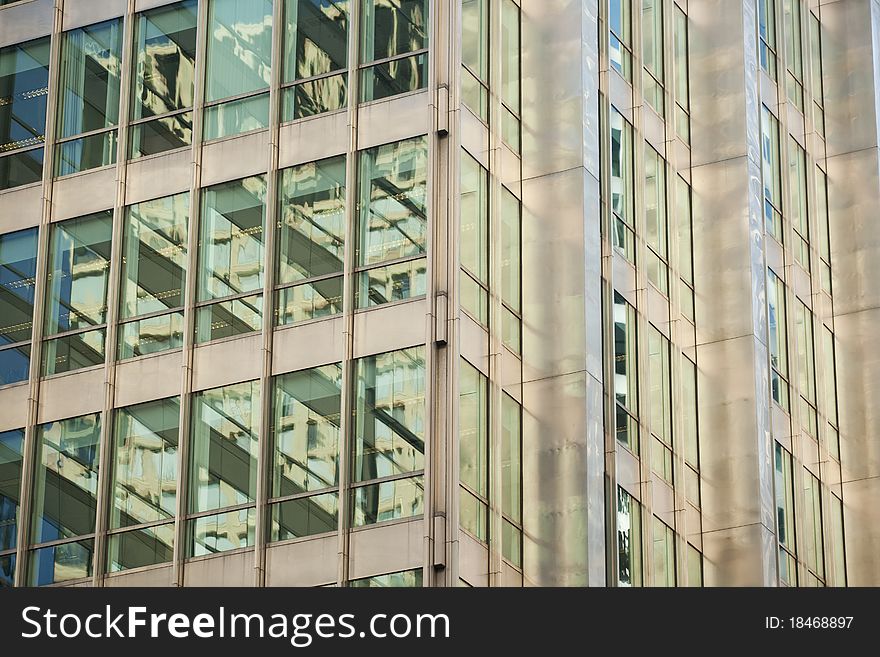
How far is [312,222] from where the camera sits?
34594 millimetres

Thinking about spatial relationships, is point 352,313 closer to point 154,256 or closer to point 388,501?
point 388,501

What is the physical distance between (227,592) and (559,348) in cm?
1245

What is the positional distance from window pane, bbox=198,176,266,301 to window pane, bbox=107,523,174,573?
4.08m

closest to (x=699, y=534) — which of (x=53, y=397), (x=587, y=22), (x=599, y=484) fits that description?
(x=599, y=484)

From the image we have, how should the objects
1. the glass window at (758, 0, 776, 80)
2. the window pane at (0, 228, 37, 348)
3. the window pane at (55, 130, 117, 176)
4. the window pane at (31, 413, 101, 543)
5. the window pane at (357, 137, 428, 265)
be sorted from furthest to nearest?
the glass window at (758, 0, 776, 80), the window pane at (55, 130, 117, 176), the window pane at (0, 228, 37, 348), the window pane at (31, 413, 101, 543), the window pane at (357, 137, 428, 265)

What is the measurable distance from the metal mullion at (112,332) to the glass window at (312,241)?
3327 mm

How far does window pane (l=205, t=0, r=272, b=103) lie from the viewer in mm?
36344

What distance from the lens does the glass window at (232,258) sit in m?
34.9

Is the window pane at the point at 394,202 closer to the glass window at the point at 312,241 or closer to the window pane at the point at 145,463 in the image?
the glass window at the point at 312,241

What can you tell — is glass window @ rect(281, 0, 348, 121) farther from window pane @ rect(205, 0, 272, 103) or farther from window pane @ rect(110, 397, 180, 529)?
window pane @ rect(110, 397, 180, 529)

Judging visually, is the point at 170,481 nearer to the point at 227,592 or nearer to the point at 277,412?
the point at 277,412

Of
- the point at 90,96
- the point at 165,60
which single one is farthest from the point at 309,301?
the point at 90,96

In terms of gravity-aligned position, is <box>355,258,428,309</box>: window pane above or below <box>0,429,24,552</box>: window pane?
above

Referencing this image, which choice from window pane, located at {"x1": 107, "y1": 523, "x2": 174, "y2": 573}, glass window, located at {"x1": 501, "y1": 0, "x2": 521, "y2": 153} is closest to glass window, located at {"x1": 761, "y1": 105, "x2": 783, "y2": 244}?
glass window, located at {"x1": 501, "y1": 0, "x2": 521, "y2": 153}
